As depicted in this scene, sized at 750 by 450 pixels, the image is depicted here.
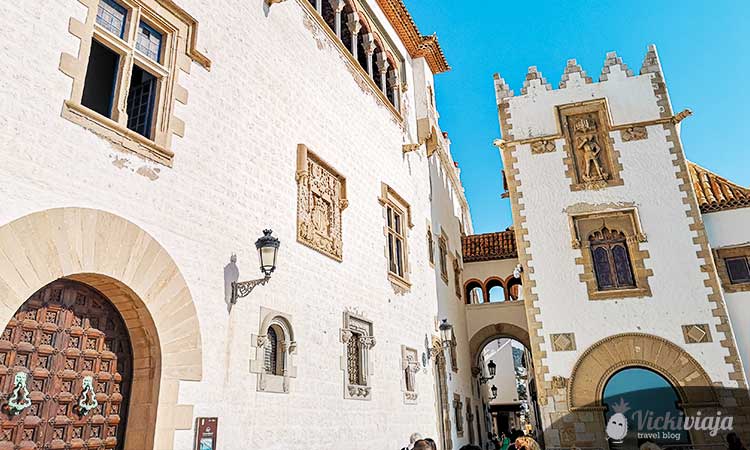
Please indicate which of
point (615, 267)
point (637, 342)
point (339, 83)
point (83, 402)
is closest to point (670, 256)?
point (615, 267)

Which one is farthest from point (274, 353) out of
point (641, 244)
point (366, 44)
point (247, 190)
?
point (641, 244)

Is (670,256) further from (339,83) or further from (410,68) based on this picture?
(339,83)

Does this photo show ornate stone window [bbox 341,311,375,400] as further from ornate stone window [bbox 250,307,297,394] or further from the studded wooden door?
the studded wooden door

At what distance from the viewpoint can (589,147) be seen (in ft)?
45.0

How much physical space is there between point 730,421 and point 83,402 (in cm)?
1232

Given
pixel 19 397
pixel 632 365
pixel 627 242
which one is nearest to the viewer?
pixel 19 397

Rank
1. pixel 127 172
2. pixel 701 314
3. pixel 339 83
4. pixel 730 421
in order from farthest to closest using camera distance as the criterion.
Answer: pixel 701 314 < pixel 730 421 < pixel 339 83 < pixel 127 172

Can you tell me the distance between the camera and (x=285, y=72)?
25.2 ft

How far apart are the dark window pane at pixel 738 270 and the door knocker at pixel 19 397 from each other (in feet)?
45.9

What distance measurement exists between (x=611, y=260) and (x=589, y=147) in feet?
10.2

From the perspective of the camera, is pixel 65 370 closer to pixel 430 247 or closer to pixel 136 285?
pixel 136 285

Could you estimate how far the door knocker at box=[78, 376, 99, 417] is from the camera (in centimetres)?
409

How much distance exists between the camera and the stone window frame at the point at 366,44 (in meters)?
9.22

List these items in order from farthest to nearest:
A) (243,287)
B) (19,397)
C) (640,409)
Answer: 1. (640,409)
2. (243,287)
3. (19,397)
